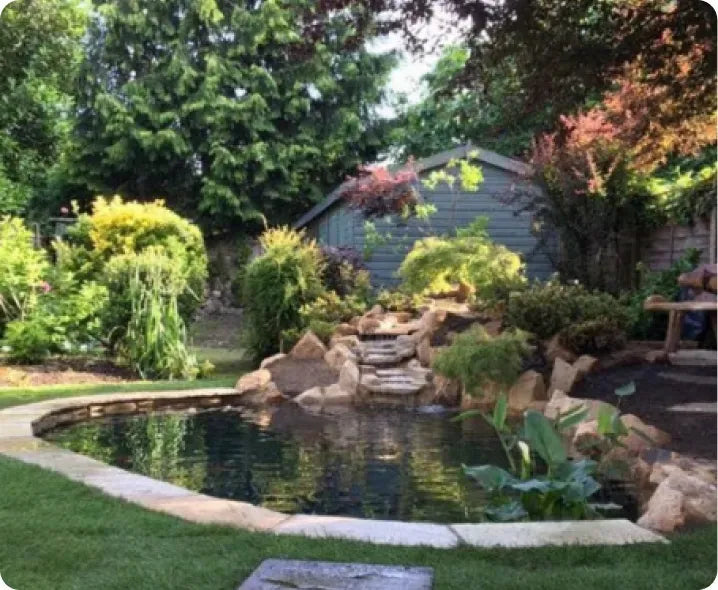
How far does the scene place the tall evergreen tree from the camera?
4633mm

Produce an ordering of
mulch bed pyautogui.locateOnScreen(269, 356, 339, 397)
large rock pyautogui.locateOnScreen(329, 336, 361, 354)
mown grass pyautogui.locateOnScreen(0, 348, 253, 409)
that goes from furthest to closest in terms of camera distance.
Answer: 1. large rock pyautogui.locateOnScreen(329, 336, 361, 354)
2. mulch bed pyautogui.locateOnScreen(269, 356, 339, 397)
3. mown grass pyautogui.locateOnScreen(0, 348, 253, 409)

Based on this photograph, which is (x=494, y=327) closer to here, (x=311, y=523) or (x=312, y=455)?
(x=312, y=455)

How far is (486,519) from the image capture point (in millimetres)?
3020

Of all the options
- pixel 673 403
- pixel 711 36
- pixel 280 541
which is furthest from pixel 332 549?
pixel 673 403

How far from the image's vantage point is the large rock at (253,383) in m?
6.83

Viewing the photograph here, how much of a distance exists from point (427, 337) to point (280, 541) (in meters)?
5.48

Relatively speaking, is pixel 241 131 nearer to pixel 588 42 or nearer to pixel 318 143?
pixel 318 143

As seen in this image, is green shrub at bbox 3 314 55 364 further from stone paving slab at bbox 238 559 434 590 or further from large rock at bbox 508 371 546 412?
stone paving slab at bbox 238 559 434 590

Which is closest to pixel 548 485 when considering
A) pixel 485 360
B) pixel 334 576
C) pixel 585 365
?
pixel 334 576

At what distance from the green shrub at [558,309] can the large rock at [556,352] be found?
102mm

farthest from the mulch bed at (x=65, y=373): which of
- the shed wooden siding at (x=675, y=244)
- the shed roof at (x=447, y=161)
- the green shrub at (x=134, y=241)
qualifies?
the shed wooden siding at (x=675, y=244)

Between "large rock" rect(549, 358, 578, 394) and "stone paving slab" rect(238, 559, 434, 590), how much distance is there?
4.13 metres

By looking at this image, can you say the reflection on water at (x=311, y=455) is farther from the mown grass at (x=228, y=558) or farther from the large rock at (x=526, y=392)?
the mown grass at (x=228, y=558)

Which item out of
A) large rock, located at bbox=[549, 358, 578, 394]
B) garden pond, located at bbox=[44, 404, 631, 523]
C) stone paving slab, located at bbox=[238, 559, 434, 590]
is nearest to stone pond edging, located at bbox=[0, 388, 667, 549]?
stone paving slab, located at bbox=[238, 559, 434, 590]
